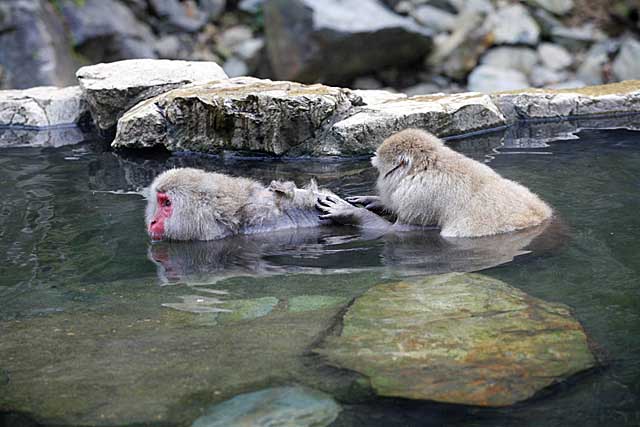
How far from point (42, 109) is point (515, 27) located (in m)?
7.73

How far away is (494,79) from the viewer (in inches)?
488

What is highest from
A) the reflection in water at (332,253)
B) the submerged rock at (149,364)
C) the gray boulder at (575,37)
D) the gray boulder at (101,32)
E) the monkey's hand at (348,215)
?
the gray boulder at (101,32)

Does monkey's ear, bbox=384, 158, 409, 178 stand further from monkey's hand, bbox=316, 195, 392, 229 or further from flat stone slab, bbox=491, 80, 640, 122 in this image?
flat stone slab, bbox=491, 80, 640, 122

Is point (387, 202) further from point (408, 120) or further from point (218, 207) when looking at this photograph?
point (408, 120)

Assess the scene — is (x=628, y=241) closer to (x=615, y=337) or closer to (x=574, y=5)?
(x=615, y=337)

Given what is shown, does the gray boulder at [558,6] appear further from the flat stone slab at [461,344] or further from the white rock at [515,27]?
the flat stone slab at [461,344]

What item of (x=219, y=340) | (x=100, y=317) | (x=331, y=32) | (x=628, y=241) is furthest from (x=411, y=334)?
(x=331, y=32)

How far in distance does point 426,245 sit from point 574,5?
10.4m

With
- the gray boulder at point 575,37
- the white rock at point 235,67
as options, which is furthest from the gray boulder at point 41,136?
the gray boulder at point 575,37

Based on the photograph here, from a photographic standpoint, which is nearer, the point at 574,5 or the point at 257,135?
the point at 257,135

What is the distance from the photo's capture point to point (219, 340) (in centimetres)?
327

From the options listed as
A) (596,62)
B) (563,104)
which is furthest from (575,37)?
(563,104)

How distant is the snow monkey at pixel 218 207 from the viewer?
16.3ft

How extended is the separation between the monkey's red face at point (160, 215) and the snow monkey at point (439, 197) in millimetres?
919
